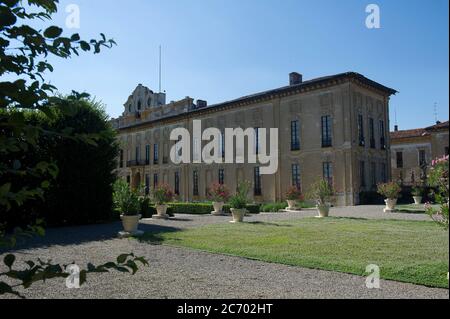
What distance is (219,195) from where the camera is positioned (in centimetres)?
2022

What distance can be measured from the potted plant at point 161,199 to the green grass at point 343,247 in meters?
6.71

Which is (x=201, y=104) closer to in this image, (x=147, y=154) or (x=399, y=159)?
(x=147, y=154)

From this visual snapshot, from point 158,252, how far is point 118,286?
3.00 m

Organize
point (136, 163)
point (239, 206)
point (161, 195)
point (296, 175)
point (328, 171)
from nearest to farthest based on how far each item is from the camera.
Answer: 1. point (239, 206)
2. point (161, 195)
3. point (328, 171)
4. point (296, 175)
5. point (136, 163)

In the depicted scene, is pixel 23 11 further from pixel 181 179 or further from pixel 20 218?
pixel 181 179

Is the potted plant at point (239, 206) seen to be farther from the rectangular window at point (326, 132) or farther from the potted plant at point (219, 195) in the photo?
the rectangular window at point (326, 132)

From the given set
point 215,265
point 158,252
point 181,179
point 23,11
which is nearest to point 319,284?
point 215,265

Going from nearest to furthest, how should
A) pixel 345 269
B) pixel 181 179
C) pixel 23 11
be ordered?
pixel 23 11
pixel 345 269
pixel 181 179

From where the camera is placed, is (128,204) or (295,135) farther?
(295,135)

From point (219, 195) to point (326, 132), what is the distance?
11.4 meters

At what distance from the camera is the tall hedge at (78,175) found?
1448 centimetres

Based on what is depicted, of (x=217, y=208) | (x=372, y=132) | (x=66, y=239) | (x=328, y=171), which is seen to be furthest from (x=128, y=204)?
(x=372, y=132)

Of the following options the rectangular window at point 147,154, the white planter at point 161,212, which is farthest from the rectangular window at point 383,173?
the rectangular window at point 147,154
